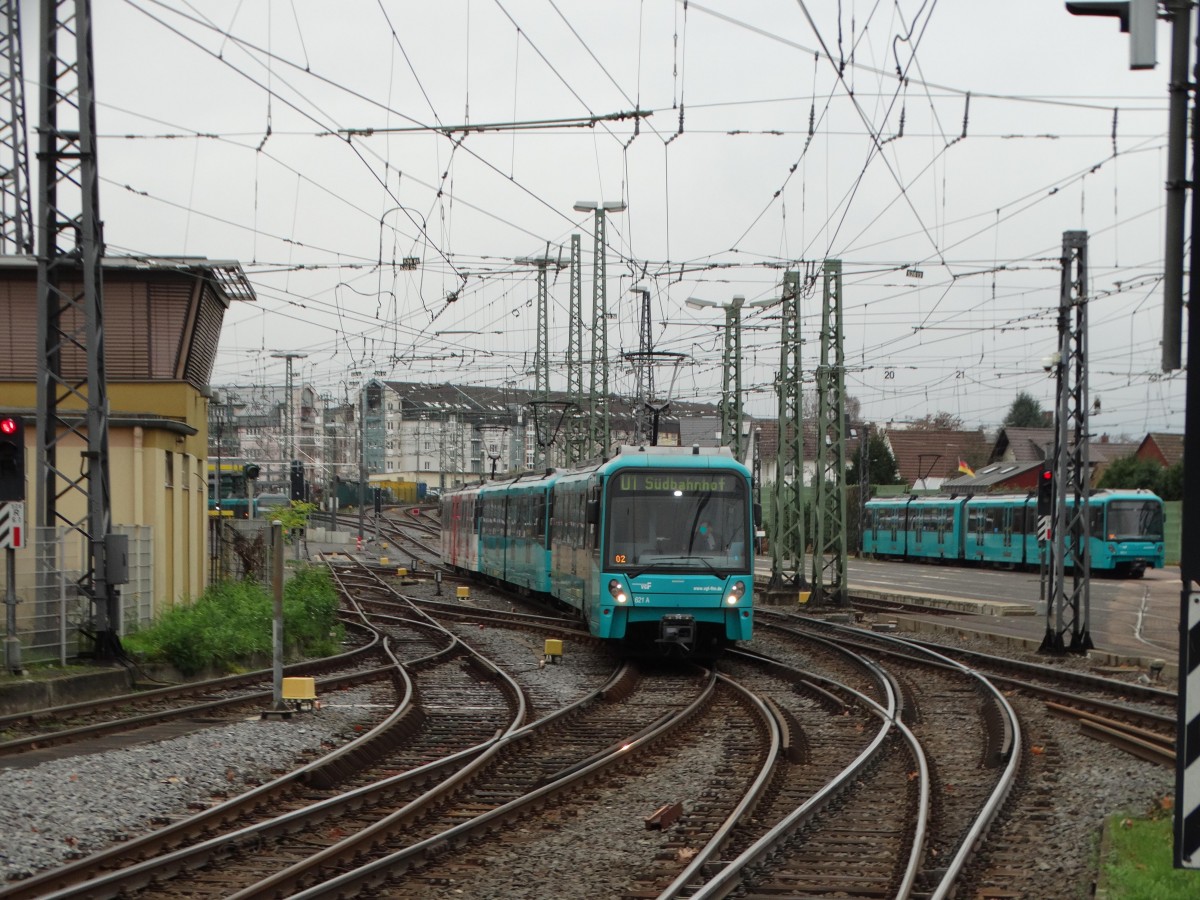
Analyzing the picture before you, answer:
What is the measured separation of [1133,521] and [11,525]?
39.1 m

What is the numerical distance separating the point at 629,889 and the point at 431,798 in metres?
2.69

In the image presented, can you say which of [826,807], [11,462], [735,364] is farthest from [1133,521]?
[826,807]

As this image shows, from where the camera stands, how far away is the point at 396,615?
106 feet

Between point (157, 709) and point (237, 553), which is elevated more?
point (157, 709)

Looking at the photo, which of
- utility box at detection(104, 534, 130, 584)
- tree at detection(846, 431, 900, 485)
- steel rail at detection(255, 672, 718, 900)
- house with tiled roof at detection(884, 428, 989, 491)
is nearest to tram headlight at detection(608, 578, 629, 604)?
steel rail at detection(255, 672, 718, 900)

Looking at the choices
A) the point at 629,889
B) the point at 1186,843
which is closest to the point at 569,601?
the point at 629,889

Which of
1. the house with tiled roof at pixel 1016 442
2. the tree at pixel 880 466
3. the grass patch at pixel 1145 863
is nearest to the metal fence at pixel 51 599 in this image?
the grass patch at pixel 1145 863

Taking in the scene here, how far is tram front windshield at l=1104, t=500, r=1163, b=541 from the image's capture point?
46.6m

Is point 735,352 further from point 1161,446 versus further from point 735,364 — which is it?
point 1161,446

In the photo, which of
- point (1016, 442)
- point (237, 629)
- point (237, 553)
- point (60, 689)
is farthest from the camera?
point (1016, 442)

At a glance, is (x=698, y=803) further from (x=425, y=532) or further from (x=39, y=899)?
(x=425, y=532)

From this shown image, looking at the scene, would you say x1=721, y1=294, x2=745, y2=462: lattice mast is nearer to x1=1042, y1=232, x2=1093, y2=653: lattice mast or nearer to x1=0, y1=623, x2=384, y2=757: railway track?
x1=1042, y1=232, x2=1093, y2=653: lattice mast

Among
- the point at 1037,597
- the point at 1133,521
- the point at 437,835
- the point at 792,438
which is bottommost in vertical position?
the point at 1037,597

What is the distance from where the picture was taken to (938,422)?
404 feet
